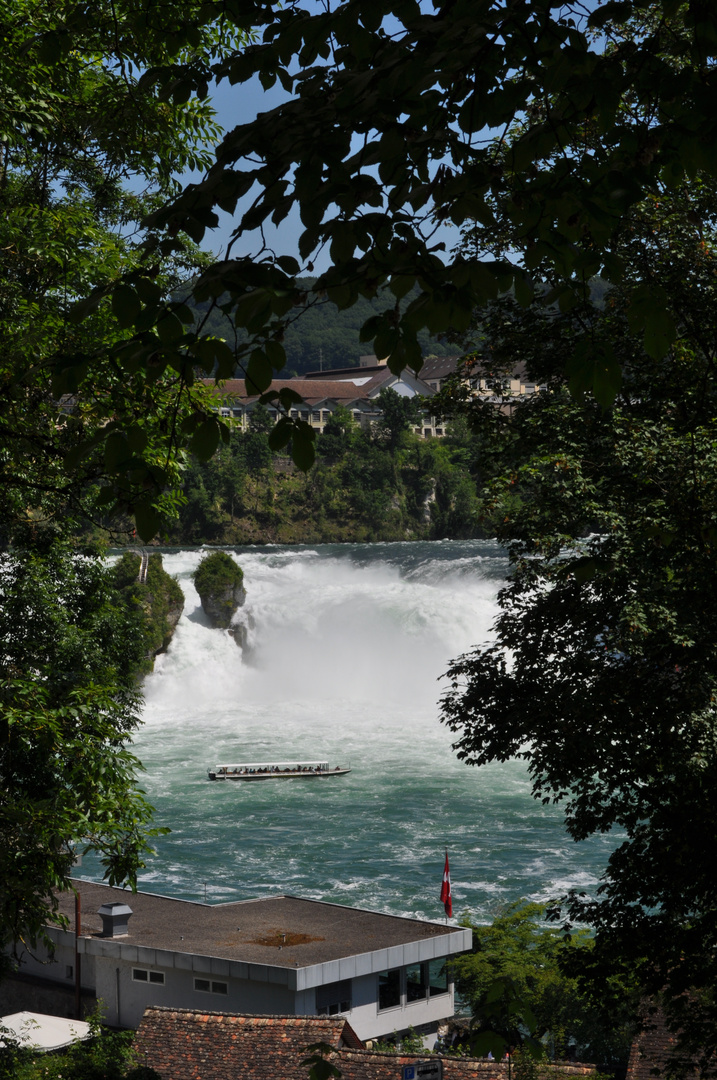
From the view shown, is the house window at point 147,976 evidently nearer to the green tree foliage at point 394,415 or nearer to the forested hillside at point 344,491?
the forested hillside at point 344,491

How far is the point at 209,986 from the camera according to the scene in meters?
16.7

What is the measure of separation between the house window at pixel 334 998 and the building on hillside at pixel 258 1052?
5.92 ft

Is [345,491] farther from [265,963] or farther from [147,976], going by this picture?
[265,963]

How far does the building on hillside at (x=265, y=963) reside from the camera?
16.0m

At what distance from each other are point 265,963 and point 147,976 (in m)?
2.22

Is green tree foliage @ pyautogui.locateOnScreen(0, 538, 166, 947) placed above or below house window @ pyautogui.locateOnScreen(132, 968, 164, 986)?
above

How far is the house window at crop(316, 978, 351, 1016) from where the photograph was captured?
16016 millimetres

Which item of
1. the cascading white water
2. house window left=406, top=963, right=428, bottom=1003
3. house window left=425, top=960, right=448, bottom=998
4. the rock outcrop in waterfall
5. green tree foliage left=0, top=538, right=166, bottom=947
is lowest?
house window left=425, top=960, right=448, bottom=998

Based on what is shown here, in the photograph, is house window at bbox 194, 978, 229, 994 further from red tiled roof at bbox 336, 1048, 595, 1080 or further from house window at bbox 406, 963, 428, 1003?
red tiled roof at bbox 336, 1048, 595, 1080

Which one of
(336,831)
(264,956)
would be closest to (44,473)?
(264,956)

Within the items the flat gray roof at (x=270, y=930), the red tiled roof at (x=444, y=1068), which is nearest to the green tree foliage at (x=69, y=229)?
the red tiled roof at (x=444, y=1068)

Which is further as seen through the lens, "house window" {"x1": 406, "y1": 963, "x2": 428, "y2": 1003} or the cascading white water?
the cascading white water

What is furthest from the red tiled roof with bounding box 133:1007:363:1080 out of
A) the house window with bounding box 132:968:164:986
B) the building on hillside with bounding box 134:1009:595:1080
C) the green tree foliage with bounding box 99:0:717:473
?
the green tree foliage with bounding box 99:0:717:473

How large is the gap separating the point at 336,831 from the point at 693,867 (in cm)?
1960
